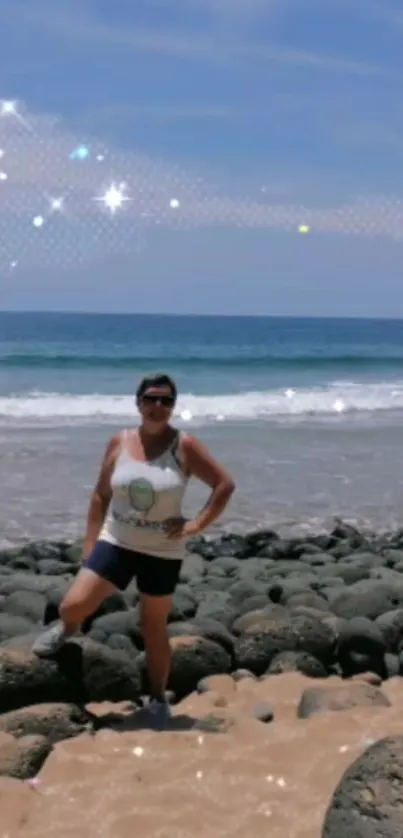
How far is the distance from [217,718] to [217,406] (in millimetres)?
21954

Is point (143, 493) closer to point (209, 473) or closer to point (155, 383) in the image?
point (209, 473)

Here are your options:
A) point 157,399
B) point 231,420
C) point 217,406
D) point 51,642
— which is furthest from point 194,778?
point 217,406

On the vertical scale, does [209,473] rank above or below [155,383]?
below

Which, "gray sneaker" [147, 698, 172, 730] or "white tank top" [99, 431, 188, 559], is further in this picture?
"gray sneaker" [147, 698, 172, 730]

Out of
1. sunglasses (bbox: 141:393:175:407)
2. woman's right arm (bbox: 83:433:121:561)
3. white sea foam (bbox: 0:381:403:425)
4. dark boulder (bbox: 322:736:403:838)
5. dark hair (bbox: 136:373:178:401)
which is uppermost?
white sea foam (bbox: 0:381:403:425)

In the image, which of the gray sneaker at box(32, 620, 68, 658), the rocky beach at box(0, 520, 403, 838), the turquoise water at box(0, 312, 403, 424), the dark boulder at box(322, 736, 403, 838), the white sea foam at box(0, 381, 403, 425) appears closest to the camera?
the dark boulder at box(322, 736, 403, 838)

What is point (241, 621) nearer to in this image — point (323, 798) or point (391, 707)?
point (391, 707)

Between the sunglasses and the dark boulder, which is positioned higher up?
the sunglasses

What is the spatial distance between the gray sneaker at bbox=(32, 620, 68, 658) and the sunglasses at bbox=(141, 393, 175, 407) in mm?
1097

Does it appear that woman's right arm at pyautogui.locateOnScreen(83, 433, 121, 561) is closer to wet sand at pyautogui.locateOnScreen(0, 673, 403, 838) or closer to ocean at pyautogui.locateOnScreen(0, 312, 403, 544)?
wet sand at pyautogui.locateOnScreen(0, 673, 403, 838)

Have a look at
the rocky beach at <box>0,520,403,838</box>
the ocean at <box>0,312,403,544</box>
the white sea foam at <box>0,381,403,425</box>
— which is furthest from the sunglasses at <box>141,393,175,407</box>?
the white sea foam at <box>0,381,403,425</box>

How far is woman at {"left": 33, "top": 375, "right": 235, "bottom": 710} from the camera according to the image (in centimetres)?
476

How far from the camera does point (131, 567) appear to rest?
4.86m

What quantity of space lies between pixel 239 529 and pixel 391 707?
19.9 feet
